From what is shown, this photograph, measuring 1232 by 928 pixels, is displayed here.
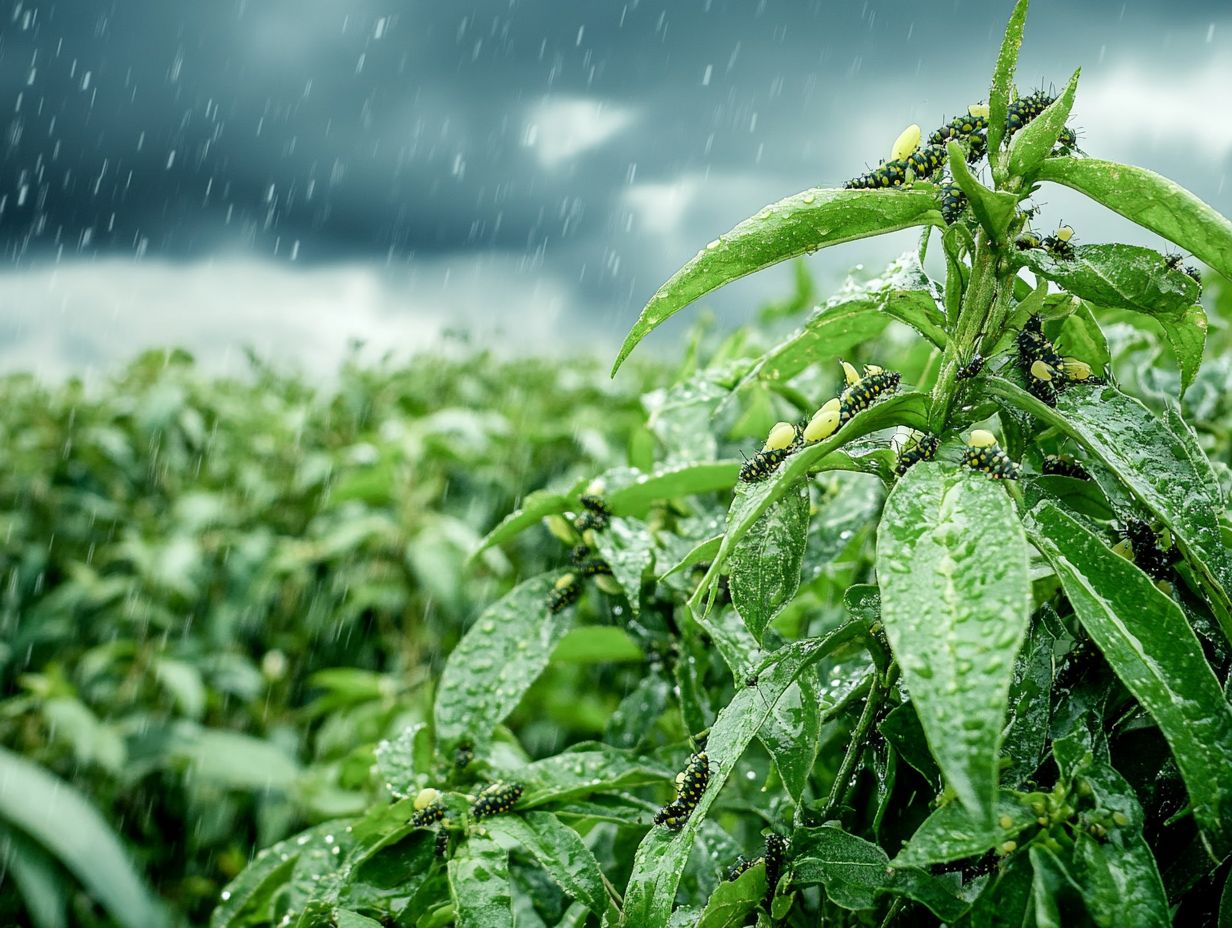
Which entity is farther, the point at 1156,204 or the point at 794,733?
the point at 794,733

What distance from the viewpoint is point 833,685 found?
0.89 metres

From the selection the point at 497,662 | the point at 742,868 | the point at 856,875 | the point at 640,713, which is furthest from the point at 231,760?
the point at 856,875

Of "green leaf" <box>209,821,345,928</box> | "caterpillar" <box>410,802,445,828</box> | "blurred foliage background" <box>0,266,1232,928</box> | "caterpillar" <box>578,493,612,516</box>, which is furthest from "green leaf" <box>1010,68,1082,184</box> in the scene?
"blurred foliage background" <box>0,266,1232,928</box>

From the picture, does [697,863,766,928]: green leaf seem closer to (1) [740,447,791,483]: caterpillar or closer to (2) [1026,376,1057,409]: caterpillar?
(1) [740,447,791,483]: caterpillar

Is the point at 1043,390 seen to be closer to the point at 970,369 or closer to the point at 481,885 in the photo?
the point at 970,369

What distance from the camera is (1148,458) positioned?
2.11ft

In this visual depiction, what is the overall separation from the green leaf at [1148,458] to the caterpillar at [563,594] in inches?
20.7

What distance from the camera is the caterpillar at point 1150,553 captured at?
701mm

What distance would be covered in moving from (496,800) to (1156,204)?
675 millimetres

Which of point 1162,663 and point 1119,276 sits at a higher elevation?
point 1119,276

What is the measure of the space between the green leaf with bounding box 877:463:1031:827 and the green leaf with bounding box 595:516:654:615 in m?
0.44

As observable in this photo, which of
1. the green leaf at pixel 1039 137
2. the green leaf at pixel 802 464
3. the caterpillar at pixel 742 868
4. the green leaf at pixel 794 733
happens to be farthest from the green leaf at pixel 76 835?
the green leaf at pixel 1039 137

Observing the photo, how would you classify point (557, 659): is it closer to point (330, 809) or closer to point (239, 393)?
point (330, 809)

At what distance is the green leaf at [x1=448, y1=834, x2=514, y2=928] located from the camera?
0.76 meters
